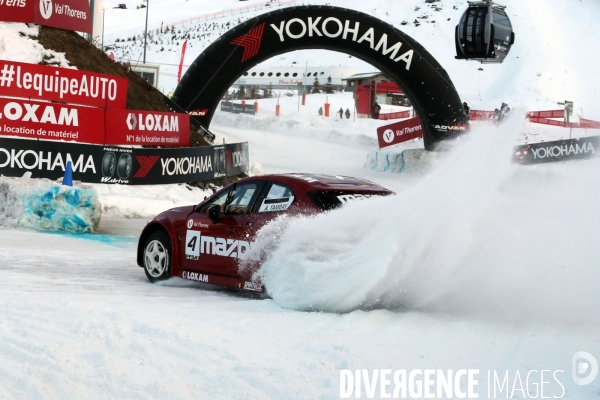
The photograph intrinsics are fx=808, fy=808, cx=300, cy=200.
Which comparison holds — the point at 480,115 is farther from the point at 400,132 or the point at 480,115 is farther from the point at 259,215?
the point at 259,215

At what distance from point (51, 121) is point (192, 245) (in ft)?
31.1

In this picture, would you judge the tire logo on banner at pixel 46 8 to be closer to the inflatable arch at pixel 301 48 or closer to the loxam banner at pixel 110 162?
the inflatable arch at pixel 301 48

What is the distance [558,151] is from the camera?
2769 centimetres

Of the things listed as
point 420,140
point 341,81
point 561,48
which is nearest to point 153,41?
point 341,81

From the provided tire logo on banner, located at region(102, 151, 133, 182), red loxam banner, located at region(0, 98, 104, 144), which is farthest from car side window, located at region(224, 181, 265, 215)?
red loxam banner, located at region(0, 98, 104, 144)

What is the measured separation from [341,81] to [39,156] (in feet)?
169

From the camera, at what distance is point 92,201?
14211 millimetres

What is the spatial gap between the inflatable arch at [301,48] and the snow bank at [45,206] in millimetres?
10605

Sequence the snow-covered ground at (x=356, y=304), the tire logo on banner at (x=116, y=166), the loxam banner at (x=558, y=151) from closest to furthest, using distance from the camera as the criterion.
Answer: the snow-covered ground at (x=356, y=304) < the tire logo on banner at (x=116, y=166) < the loxam banner at (x=558, y=151)

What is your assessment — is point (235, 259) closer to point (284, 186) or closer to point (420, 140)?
point (284, 186)

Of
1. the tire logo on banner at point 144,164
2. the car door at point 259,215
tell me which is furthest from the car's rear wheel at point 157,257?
the tire logo on banner at point 144,164

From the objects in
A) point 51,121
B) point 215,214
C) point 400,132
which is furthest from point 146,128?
point 400,132

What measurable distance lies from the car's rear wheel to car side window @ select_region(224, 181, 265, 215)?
1042mm

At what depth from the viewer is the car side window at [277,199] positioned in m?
→ 8.16
